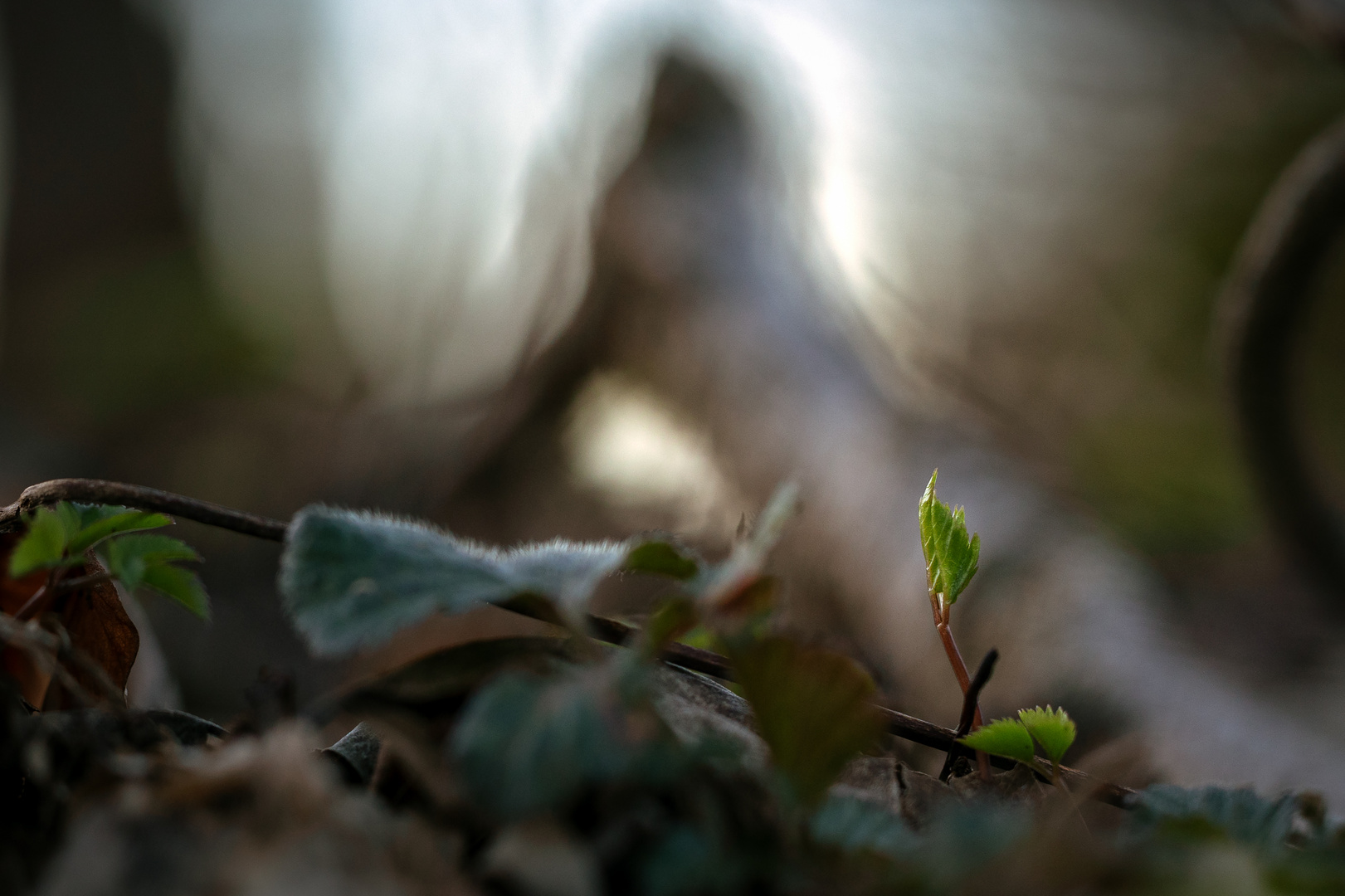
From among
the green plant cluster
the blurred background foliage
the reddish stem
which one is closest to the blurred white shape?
the blurred background foliage

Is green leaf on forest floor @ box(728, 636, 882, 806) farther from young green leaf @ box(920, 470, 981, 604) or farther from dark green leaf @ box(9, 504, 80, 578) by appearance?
dark green leaf @ box(9, 504, 80, 578)

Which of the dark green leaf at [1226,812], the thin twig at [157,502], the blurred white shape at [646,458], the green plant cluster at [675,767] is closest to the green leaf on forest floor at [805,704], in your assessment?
the green plant cluster at [675,767]

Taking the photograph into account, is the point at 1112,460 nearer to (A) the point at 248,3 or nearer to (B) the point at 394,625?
(B) the point at 394,625

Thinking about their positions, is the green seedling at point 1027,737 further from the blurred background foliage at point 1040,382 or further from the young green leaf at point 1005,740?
the blurred background foliage at point 1040,382

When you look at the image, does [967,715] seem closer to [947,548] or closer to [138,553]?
[947,548]

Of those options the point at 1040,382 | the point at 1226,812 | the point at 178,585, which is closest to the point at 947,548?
the point at 1226,812

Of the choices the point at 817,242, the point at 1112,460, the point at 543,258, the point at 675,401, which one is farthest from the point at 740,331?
the point at 1112,460
